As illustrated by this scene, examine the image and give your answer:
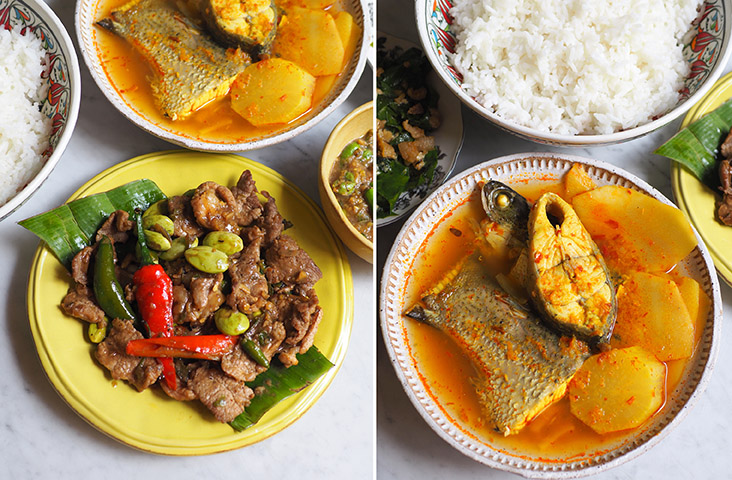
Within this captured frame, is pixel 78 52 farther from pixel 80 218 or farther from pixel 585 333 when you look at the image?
pixel 585 333

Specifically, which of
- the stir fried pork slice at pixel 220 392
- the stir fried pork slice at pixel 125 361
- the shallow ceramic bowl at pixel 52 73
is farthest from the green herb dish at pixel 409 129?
the shallow ceramic bowl at pixel 52 73

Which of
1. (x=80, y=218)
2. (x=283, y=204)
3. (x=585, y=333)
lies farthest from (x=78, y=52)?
(x=585, y=333)

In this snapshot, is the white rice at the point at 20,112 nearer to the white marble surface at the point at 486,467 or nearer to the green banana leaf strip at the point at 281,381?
the green banana leaf strip at the point at 281,381

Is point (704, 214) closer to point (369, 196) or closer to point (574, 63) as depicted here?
point (574, 63)

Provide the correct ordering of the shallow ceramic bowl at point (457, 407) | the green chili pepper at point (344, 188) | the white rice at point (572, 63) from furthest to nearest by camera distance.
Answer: the green chili pepper at point (344, 188) < the white rice at point (572, 63) < the shallow ceramic bowl at point (457, 407)

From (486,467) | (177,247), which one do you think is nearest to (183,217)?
(177,247)
